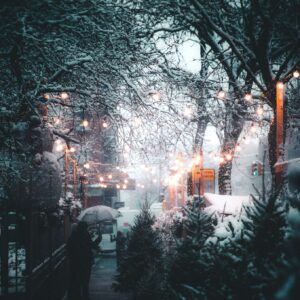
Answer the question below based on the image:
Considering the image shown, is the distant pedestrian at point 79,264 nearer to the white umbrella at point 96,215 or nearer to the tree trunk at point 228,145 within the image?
the tree trunk at point 228,145

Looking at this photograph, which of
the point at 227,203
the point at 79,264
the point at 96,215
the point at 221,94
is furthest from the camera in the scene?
the point at 96,215

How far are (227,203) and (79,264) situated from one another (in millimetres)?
4867

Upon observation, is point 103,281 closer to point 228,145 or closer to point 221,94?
point 221,94

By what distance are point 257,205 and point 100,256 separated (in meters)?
15.6

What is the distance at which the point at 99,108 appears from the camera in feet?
26.9

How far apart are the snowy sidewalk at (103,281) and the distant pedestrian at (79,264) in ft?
3.94

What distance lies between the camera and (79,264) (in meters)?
7.72

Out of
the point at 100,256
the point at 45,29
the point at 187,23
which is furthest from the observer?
Result: the point at 100,256

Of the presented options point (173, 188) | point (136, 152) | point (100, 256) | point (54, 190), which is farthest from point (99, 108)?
point (173, 188)

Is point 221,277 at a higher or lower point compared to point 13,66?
lower

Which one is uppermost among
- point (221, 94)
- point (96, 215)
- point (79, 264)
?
point (221, 94)

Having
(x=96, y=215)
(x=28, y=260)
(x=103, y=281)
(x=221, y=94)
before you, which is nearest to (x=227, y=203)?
(x=221, y=94)

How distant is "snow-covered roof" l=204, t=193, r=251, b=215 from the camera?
9.40 m

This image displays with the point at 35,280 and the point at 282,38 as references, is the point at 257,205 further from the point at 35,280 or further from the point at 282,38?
the point at 282,38
